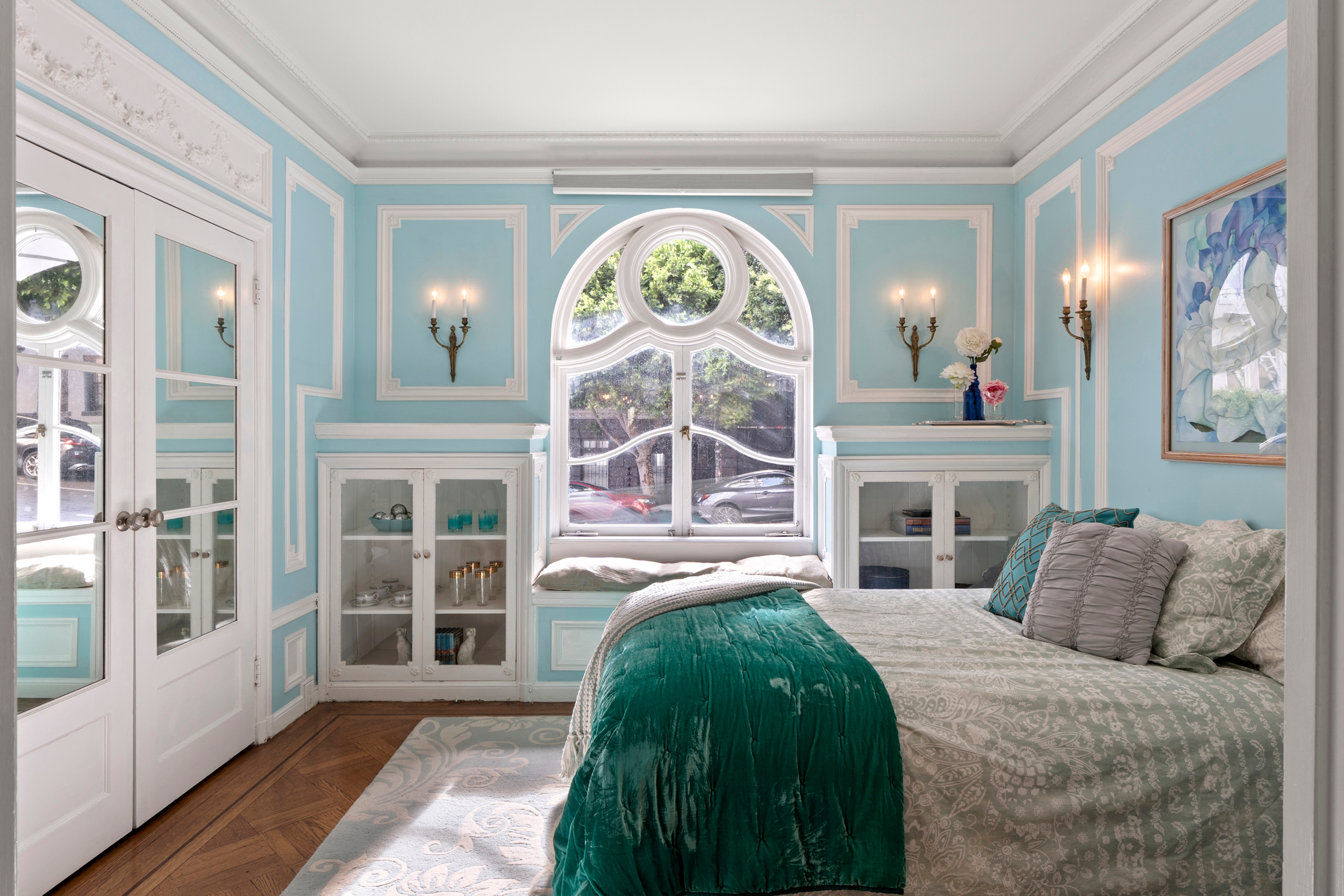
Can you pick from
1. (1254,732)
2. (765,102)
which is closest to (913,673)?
(1254,732)

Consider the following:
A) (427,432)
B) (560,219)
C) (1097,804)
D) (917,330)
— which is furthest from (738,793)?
(560,219)

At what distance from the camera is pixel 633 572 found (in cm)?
361

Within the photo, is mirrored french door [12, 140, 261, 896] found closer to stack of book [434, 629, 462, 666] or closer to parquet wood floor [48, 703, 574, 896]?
parquet wood floor [48, 703, 574, 896]

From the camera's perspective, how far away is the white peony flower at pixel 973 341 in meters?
3.58

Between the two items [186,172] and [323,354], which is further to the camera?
[323,354]

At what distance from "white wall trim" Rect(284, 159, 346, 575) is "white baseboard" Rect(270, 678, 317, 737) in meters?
0.61

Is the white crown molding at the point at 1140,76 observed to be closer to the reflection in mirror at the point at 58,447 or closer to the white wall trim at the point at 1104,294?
the white wall trim at the point at 1104,294

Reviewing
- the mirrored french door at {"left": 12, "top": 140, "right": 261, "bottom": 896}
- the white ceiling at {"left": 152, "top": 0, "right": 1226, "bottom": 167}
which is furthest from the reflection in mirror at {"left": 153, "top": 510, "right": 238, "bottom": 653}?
the white ceiling at {"left": 152, "top": 0, "right": 1226, "bottom": 167}

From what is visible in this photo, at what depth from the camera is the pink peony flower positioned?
3.51m

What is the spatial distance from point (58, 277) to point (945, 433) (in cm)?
348

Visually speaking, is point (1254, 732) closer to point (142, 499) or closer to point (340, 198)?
point (142, 499)

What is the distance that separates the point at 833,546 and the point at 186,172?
3.16 m

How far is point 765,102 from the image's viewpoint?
3312 millimetres

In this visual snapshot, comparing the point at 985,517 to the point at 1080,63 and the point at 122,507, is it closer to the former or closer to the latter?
the point at 1080,63
